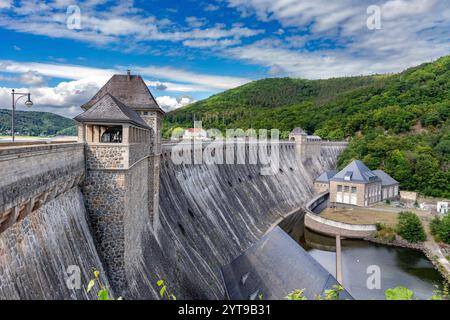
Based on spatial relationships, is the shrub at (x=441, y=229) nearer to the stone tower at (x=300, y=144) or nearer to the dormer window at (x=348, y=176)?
the dormer window at (x=348, y=176)

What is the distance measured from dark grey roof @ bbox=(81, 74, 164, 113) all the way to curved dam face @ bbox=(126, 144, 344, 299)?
23.5 feet

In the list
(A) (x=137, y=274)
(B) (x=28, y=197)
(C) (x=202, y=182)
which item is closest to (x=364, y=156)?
(C) (x=202, y=182)

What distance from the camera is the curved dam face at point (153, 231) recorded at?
9234 mm

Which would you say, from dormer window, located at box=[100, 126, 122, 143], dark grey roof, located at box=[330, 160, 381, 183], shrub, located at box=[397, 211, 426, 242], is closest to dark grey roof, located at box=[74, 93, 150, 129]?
dormer window, located at box=[100, 126, 122, 143]

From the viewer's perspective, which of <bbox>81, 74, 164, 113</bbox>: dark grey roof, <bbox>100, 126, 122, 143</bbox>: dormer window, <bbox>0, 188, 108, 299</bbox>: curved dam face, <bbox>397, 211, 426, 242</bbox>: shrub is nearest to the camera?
<bbox>0, 188, 108, 299</bbox>: curved dam face

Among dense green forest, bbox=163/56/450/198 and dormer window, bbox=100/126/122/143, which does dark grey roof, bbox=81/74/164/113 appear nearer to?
dormer window, bbox=100/126/122/143

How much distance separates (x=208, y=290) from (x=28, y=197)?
14.7 meters

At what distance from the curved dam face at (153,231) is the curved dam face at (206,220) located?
0.28 ft

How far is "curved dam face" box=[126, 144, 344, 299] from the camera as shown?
19.6 meters

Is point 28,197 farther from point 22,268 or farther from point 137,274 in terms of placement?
point 137,274

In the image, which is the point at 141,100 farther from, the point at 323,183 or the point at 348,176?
the point at 323,183

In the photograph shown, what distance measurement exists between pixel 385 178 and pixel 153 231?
1968 inches

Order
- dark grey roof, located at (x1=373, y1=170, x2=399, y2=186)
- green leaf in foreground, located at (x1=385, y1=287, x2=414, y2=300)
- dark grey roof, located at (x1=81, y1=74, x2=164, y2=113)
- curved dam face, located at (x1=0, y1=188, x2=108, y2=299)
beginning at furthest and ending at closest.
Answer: dark grey roof, located at (x1=373, y1=170, x2=399, y2=186), dark grey roof, located at (x1=81, y1=74, x2=164, y2=113), curved dam face, located at (x1=0, y1=188, x2=108, y2=299), green leaf in foreground, located at (x1=385, y1=287, x2=414, y2=300)

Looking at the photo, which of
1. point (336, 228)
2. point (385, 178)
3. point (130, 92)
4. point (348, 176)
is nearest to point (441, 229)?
point (336, 228)
